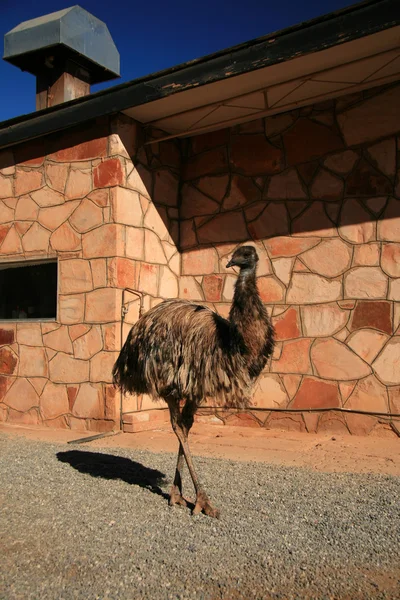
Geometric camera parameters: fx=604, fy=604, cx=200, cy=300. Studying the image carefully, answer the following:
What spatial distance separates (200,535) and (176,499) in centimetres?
73

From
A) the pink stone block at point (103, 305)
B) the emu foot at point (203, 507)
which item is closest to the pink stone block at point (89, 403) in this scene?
the pink stone block at point (103, 305)

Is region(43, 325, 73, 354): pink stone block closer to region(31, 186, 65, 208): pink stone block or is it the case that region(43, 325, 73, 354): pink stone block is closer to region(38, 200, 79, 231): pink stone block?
region(38, 200, 79, 231): pink stone block

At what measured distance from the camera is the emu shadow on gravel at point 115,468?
4935 mm

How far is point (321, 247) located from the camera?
7.09 meters

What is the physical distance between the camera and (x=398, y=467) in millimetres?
5266

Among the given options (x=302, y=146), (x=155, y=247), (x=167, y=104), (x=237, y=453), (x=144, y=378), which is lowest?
(x=237, y=453)

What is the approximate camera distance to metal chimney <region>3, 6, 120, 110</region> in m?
10.2

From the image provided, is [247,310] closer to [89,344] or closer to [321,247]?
[321,247]

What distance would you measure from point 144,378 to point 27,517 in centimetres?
124

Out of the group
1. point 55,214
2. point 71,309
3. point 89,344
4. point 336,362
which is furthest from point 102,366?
point 336,362

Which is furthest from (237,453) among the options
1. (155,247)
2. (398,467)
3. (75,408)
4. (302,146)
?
(302,146)

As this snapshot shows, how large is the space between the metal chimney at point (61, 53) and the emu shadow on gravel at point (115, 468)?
6.51 metres

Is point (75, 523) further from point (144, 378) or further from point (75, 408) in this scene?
point (75, 408)

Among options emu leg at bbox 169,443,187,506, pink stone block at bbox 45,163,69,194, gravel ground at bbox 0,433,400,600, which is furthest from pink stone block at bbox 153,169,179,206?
emu leg at bbox 169,443,187,506
